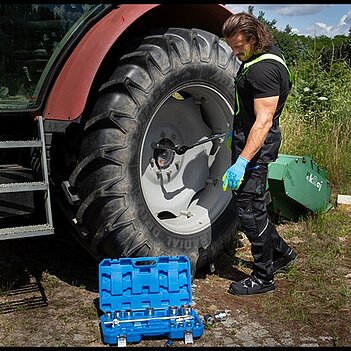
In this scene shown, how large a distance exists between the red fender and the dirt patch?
42.9 inches

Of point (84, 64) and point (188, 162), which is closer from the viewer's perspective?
point (84, 64)

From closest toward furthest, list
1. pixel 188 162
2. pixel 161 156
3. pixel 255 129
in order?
→ pixel 255 129 → pixel 161 156 → pixel 188 162

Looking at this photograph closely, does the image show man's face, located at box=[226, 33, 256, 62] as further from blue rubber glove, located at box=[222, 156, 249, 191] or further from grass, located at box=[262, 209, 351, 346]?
grass, located at box=[262, 209, 351, 346]

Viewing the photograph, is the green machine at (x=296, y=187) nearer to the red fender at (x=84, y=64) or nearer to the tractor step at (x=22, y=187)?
the red fender at (x=84, y=64)

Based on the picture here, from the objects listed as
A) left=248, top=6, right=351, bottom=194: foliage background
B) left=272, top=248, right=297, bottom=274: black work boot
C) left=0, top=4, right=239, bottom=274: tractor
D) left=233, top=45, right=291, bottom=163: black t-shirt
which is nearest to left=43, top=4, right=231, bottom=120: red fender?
left=0, top=4, right=239, bottom=274: tractor

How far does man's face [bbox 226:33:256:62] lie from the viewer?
359cm

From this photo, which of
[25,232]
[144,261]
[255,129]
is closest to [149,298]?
[144,261]

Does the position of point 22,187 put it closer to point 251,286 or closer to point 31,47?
point 31,47

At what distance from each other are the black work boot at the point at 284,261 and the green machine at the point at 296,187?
31.5 inches

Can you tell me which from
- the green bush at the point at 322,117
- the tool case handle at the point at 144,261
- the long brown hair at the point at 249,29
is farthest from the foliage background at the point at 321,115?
the tool case handle at the point at 144,261

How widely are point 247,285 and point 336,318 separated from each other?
60 centimetres

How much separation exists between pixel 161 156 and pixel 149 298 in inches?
39.9

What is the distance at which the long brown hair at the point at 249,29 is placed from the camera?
11.7ft

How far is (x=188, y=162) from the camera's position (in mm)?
4195
